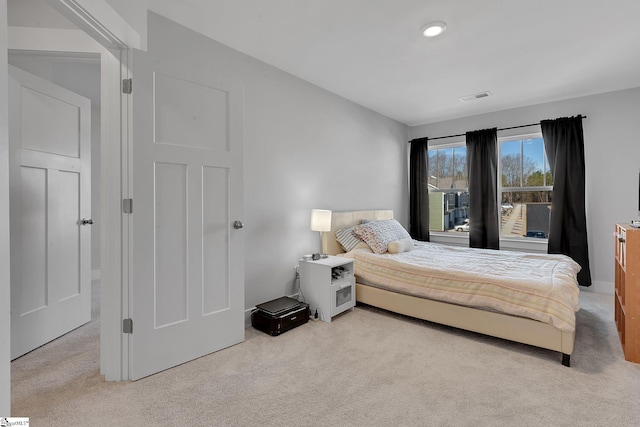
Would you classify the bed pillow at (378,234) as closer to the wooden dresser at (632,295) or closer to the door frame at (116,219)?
the wooden dresser at (632,295)

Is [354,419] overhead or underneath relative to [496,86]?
underneath

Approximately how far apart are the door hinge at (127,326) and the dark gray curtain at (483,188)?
4411mm

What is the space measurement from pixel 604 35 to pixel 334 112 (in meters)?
2.52

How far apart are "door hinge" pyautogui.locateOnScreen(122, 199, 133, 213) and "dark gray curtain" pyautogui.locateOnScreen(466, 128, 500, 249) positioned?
4.39 meters

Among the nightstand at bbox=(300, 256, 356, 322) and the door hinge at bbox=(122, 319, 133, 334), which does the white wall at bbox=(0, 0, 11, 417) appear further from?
the nightstand at bbox=(300, 256, 356, 322)

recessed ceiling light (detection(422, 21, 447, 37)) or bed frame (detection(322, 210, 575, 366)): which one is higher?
recessed ceiling light (detection(422, 21, 447, 37))

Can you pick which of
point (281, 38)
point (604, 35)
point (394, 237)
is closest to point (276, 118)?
point (281, 38)

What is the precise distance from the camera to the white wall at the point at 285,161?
9.28 ft

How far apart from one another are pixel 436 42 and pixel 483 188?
2.60 m

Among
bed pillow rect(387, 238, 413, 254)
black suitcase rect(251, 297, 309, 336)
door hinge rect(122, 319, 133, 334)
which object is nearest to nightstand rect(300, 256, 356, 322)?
black suitcase rect(251, 297, 309, 336)

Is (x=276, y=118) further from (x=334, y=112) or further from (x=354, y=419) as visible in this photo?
(x=354, y=419)

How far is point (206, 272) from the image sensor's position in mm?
2213

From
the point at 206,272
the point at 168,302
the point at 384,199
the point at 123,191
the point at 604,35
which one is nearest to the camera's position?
the point at 123,191

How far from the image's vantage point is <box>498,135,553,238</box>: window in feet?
14.0
